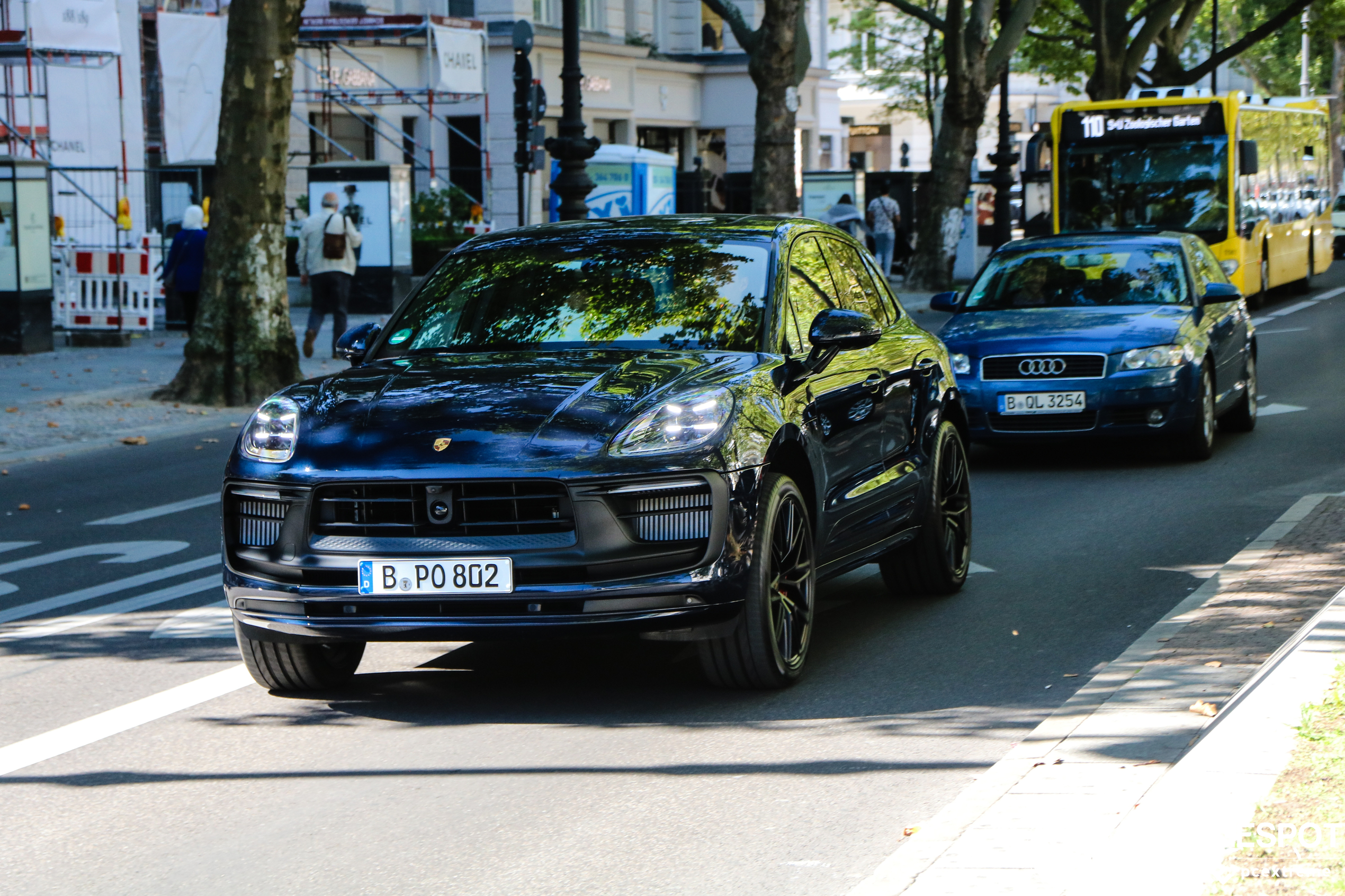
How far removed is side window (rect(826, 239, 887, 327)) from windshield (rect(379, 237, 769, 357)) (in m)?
0.73

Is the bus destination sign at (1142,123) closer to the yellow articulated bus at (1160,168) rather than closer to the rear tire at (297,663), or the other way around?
the yellow articulated bus at (1160,168)

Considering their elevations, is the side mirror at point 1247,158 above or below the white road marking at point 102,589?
above

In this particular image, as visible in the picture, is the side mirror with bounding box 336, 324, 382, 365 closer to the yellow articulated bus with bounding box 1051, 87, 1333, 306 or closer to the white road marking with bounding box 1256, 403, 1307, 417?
the white road marking with bounding box 1256, 403, 1307, 417

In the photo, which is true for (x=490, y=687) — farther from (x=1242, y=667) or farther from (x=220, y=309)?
(x=220, y=309)

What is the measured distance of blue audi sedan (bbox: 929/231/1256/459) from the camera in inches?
475

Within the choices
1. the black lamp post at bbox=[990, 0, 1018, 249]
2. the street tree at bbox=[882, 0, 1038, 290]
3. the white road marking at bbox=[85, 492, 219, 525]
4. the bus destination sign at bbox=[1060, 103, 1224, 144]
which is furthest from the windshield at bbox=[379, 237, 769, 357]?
the black lamp post at bbox=[990, 0, 1018, 249]

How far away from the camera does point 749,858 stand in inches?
184

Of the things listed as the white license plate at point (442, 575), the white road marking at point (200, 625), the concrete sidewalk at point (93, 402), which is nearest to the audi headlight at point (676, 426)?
the white license plate at point (442, 575)

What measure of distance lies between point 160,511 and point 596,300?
5.20 meters

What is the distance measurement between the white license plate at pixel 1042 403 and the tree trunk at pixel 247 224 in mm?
7492

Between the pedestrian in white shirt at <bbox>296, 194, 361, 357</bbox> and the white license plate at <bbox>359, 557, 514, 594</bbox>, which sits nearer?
the white license plate at <bbox>359, 557, 514, 594</bbox>

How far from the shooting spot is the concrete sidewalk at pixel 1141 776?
410 centimetres

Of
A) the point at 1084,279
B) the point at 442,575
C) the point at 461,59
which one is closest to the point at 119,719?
the point at 442,575

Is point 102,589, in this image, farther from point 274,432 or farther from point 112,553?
point 274,432
